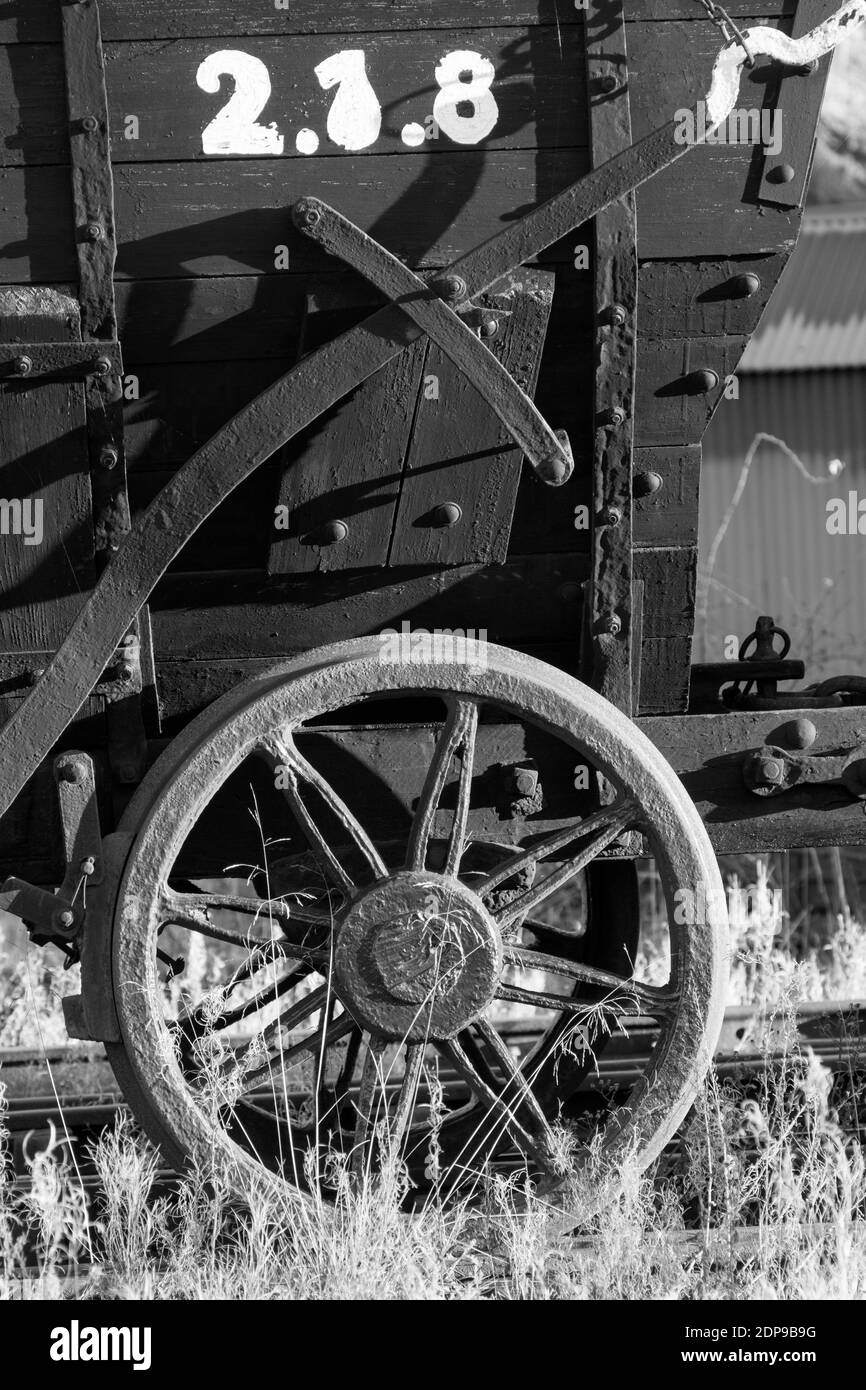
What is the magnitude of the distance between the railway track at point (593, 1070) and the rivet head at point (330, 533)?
177cm

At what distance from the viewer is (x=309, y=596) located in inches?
126

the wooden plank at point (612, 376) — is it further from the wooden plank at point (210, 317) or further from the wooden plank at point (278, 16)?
the wooden plank at point (210, 317)

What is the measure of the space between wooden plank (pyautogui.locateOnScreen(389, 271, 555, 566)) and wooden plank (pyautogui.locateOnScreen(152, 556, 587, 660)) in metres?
0.09

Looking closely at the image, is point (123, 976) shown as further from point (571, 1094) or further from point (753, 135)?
point (753, 135)

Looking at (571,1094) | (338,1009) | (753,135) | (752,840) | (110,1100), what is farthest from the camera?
(338,1009)

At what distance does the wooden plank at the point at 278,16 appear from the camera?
2.86 meters

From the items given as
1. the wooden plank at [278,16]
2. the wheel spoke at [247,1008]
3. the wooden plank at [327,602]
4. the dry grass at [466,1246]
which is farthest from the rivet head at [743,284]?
the wheel spoke at [247,1008]

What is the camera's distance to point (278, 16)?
2.93 meters

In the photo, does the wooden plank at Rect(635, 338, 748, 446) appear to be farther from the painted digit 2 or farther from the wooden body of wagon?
the painted digit 2

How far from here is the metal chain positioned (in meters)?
2.93

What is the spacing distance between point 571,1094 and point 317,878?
4.11ft

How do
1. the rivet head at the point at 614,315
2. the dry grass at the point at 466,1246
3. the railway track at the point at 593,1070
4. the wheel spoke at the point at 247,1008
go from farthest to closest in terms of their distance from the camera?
the railway track at the point at 593,1070, the wheel spoke at the point at 247,1008, the rivet head at the point at 614,315, the dry grass at the point at 466,1246

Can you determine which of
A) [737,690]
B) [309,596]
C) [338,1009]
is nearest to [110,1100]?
[338,1009]

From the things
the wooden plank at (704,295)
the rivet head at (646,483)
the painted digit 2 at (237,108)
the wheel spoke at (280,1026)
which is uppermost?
the painted digit 2 at (237,108)
